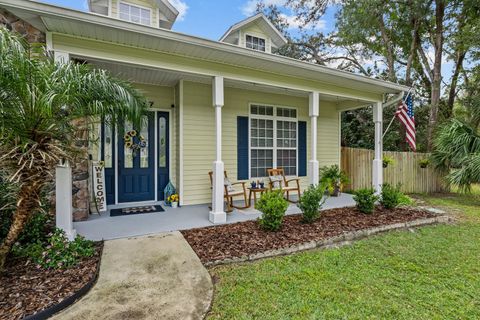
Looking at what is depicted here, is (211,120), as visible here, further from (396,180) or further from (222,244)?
(396,180)

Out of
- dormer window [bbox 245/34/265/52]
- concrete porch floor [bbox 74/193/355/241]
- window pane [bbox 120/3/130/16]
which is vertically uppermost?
window pane [bbox 120/3/130/16]

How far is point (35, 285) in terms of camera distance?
8.15 feet

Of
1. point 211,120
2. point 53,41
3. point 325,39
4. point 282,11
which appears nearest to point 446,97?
point 325,39

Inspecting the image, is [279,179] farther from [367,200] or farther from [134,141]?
[134,141]

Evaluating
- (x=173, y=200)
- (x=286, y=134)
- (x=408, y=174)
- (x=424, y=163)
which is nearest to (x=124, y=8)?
(x=173, y=200)

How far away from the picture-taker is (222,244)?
3596 millimetres

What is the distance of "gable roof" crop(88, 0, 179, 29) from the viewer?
5762 mm

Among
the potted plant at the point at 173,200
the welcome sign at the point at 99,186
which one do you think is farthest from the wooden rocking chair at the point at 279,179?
the welcome sign at the point at 99,186

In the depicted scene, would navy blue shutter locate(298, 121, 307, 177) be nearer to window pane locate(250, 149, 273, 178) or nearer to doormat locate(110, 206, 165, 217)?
window pane locate(250, 149, 273, 178)

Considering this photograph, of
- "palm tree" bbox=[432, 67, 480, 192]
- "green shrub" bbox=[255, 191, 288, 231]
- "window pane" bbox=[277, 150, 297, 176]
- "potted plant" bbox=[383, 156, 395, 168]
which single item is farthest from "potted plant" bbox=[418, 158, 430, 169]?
"green shrub" bbox=[255, 191, 288, 231]

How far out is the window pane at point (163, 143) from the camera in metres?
6.02

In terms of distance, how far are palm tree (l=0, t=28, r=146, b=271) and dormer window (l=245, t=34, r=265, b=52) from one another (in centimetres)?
524

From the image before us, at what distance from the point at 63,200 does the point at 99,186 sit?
70.6 inches

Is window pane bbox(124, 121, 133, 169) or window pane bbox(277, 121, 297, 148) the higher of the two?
window pane bbox(277, 121, 297, 148)
